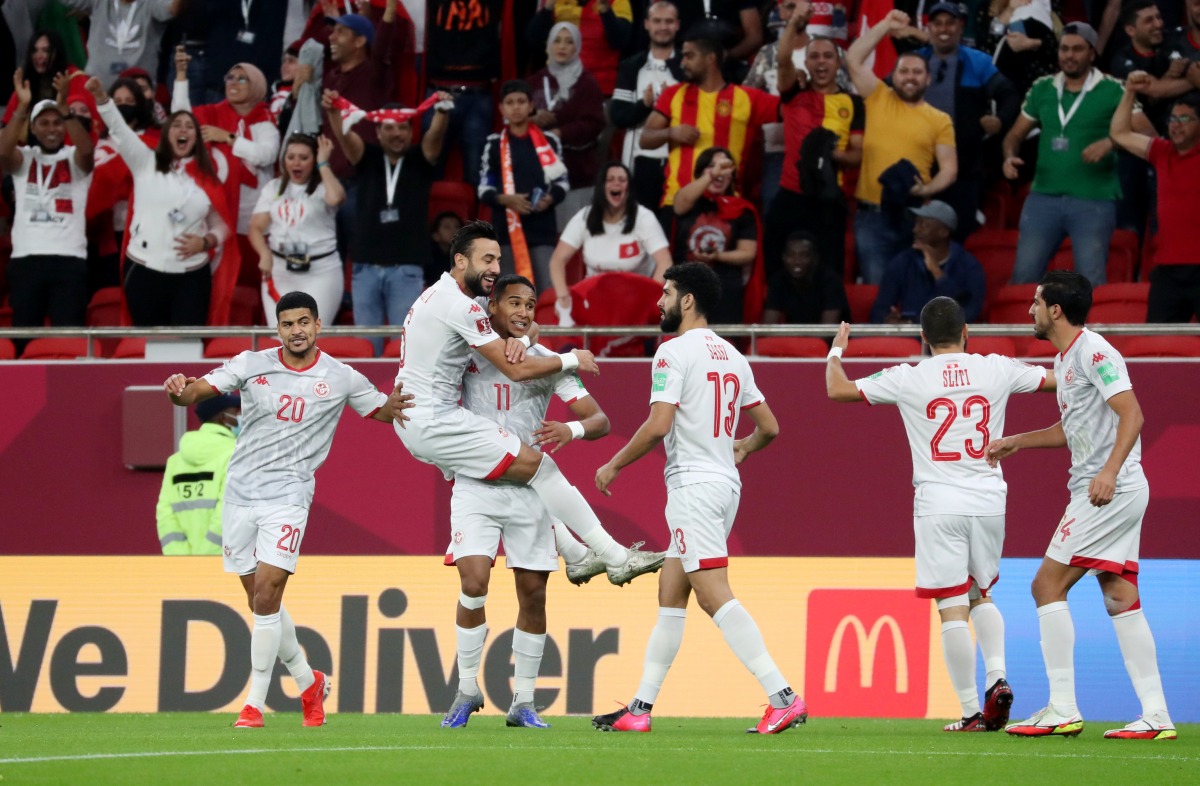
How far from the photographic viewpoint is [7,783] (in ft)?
17.8

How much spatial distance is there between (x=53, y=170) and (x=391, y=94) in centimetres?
280

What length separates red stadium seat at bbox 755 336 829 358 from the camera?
11.7 m

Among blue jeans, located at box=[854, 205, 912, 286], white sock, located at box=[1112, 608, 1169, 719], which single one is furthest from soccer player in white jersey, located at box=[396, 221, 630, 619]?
blue jeans, located at box=[854, 205, 912, 286]

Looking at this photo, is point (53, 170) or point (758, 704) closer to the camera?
point (758, 704)

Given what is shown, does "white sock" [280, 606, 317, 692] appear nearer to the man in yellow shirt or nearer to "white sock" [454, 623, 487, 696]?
"white sock" [454, 623, 487, 696]

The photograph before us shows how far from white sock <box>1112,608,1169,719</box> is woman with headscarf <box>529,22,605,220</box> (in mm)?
6678

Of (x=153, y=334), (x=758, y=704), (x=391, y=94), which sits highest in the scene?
(x=391, y=94)

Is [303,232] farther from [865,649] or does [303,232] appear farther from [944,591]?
[944,591]

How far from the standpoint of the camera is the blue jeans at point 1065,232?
1166 cm

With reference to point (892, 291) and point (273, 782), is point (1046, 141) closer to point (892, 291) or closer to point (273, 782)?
point (892, 291)

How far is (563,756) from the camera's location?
6223 millimetres

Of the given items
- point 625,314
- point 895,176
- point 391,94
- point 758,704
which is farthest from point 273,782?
point 391,94

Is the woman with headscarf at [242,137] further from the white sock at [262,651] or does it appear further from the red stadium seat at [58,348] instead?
the white sock at [262,651]

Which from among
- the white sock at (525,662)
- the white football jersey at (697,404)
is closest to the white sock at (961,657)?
the white football jersey at (697,404)
